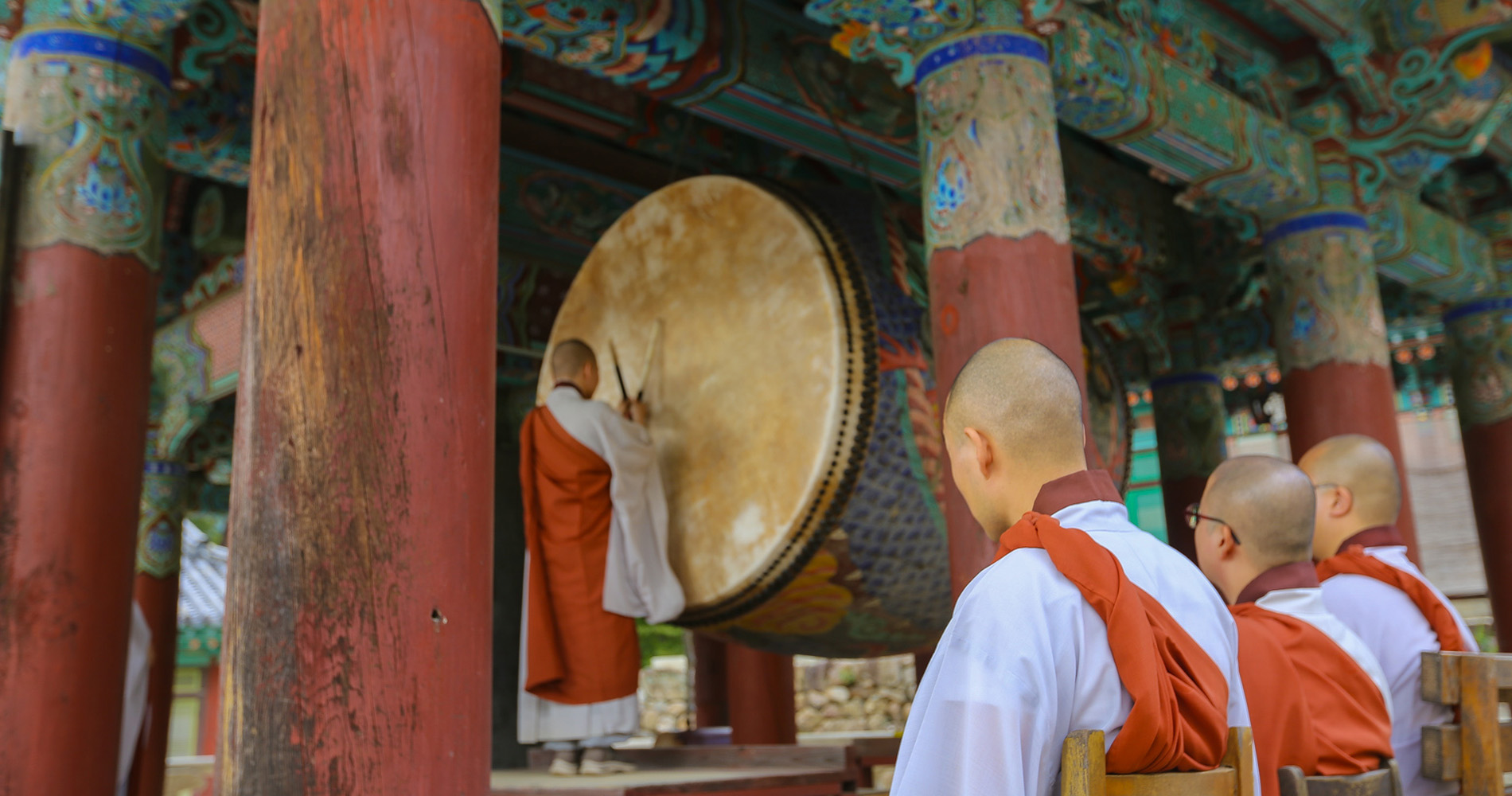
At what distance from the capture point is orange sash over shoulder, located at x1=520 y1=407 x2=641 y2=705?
316cm

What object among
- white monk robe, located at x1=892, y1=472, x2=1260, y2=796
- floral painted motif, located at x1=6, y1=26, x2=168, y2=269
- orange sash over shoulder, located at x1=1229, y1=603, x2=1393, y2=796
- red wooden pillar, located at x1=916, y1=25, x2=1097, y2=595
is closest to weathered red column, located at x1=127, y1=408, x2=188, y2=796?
floral painted motif, located at x1=6, y1=26, x2=168, y2=269

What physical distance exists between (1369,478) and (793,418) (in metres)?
1.43

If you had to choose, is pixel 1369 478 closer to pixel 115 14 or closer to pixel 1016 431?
pixel 1016 431

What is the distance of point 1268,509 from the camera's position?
2018 mm

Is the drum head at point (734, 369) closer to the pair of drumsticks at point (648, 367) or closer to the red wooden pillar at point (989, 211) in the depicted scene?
the pair of drumsticks at point (648, 367)

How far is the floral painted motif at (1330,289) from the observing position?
16.0ft

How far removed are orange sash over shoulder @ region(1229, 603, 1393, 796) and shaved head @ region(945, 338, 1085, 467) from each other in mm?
670

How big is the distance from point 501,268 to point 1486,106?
4252mm

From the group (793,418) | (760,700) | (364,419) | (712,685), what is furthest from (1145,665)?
(712,685)

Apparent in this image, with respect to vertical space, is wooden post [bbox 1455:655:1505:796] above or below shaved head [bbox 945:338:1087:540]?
below

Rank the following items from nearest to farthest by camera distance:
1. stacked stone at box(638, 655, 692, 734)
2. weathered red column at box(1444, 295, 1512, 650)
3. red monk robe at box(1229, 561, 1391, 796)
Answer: red monk robe at box(1229, 561, 1391, 796)
weathered red column at box(1444, 295, 1512, 650)
stacked stone at box(638, 655, 692, 734)

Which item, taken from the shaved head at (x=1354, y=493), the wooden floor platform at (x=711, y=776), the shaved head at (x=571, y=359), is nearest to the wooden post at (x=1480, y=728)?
the shaved head at (x=1354, y=493)

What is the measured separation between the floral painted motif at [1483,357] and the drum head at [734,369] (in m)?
4.49

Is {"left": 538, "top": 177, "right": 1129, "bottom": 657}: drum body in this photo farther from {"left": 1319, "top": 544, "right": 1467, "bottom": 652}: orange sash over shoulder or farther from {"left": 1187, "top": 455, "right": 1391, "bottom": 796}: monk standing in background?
{"left": 1187, "top": 455, "right": 1391, "bottom": 796}: monk standing in background
